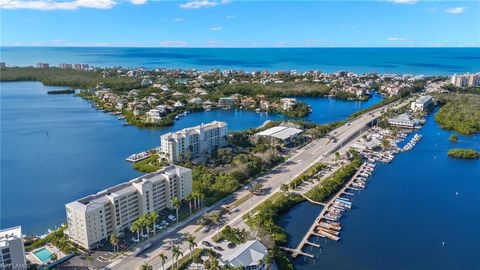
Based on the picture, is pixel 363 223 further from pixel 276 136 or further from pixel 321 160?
pixel 276 136

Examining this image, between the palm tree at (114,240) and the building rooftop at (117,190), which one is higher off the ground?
the building rooftop at (117,190)

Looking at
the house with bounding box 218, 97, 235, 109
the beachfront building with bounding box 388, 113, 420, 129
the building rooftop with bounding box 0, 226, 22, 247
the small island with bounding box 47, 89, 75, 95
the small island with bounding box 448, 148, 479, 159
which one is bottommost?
the small island with bounding box 448, 148, 479, 159

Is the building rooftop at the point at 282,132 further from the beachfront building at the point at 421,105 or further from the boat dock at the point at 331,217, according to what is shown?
the beachfront building at the point at 421,105

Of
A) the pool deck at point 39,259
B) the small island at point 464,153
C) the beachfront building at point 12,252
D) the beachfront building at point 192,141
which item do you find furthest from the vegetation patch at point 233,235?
the small island at point 464,153

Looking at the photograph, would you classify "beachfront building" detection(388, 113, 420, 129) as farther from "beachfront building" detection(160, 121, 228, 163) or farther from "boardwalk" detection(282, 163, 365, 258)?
"boardwalk" detection(282, 163, 365, 258)

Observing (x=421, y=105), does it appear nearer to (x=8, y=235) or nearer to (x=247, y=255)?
(x=247, y=255)

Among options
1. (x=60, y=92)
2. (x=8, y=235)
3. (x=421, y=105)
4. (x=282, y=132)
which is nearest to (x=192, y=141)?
(x=282, y=132)

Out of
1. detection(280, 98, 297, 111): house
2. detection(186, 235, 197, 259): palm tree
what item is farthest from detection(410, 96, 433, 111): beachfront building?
detection(186, 235, 197, 259): palm tree
